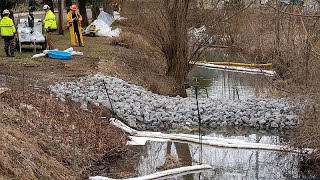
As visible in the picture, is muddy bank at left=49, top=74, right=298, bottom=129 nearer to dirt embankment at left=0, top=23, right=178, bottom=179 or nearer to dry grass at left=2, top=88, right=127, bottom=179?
dirt embankment at left=0, top=23, right=178, bottom=179

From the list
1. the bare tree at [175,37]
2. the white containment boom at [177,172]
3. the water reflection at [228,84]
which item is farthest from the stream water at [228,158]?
the bare tree at [175,37]

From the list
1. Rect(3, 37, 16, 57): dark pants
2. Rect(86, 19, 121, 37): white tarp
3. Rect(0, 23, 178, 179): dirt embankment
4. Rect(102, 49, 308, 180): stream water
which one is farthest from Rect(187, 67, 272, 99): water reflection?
Rect(3, 37, 16, 57): dark pants

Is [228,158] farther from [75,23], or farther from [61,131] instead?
[75,23]

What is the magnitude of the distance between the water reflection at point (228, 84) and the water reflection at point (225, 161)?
6908mm

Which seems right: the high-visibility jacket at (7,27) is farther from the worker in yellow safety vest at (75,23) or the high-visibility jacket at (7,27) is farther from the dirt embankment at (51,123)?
the worker in yellow safety vest at (75,23)

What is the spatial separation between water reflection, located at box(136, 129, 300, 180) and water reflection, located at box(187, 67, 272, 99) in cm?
691

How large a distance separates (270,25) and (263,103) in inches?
305

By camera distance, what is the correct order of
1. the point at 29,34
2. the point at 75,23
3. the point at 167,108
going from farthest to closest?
the point at 75,23 < the point at 29,34 < the point at 167,108

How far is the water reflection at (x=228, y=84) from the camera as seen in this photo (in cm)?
1981

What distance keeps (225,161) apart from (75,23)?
38.4 feet

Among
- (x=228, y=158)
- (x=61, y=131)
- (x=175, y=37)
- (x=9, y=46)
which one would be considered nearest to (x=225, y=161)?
(x=228, y=158)

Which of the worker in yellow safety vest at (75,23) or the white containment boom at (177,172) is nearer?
the white containment boom at (177,172)

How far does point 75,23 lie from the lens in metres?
Answer: 21.0

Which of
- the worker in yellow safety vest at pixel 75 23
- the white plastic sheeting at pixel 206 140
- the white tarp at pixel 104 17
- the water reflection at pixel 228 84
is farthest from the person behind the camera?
the white tarp at pixel 104 17
